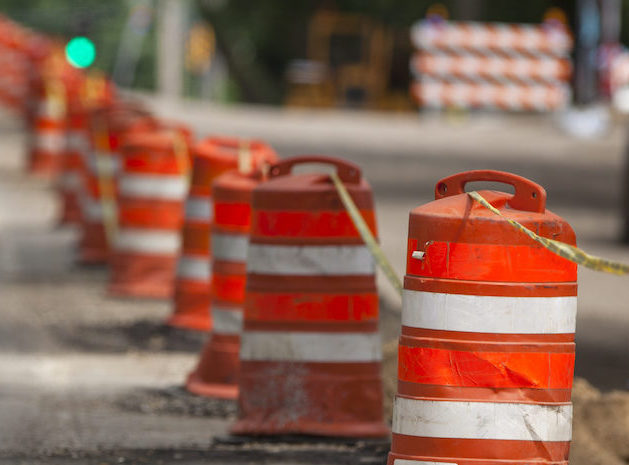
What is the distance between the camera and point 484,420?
554cm

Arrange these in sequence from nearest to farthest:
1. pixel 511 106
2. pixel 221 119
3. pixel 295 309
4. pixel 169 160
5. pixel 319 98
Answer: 1. pixel 295 309
2. pixel 169 160
3. pixel 221 119
4. pixel 511 106
5. pixel 319 98

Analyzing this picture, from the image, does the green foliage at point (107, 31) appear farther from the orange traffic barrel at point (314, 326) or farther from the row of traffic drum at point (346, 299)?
the orange traffic barrel at point (314, 326)

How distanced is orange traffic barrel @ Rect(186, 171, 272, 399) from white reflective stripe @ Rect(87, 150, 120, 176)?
5.70 m

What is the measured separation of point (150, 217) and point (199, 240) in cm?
169

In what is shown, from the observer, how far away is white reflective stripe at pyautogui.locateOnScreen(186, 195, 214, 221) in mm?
10914

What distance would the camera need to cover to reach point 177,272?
10.9m

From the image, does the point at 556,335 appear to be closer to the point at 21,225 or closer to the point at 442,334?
the point at 442,334

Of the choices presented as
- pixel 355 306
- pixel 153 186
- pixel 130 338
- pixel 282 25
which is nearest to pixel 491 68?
pixel 282 25

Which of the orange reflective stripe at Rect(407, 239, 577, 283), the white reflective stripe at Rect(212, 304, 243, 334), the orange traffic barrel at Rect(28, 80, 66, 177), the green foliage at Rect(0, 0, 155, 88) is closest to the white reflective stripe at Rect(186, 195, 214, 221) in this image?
the white reflective stripe at Rect(212, 304, 243, 334)

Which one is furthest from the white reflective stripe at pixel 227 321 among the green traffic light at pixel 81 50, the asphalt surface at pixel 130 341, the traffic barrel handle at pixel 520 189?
the green traffic light at pixel 81 50

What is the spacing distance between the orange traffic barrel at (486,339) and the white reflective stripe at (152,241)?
23.0ft

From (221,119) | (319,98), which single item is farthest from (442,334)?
(319,98)

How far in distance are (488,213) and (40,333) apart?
18.9 feet

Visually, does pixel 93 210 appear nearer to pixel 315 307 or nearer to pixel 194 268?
pixel 194 268
